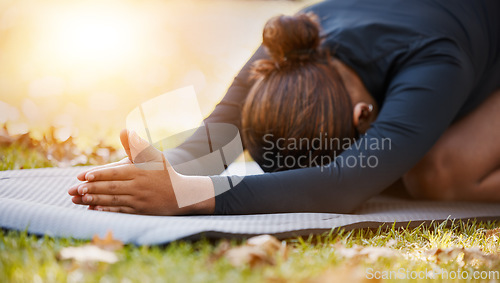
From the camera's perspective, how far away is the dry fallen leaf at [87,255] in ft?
2.81

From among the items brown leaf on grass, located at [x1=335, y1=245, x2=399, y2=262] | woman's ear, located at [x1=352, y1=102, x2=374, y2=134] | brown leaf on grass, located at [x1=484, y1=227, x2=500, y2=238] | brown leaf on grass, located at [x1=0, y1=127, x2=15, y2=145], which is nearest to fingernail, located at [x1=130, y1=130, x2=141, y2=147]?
brown leaf on grass, located at [x1=335, y1=245, x2=399, y2=262]

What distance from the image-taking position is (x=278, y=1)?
507cm

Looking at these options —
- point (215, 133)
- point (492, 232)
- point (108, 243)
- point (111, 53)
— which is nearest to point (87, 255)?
point (108, 243)

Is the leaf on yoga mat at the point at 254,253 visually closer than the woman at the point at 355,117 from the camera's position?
Yes

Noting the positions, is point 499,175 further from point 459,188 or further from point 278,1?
point 278,1

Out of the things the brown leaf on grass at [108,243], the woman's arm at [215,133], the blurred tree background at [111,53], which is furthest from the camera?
the blurred tree background at [111,53]

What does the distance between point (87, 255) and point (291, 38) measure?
1.05m

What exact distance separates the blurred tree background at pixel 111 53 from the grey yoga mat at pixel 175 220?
2267mm

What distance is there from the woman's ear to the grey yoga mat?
276 mm

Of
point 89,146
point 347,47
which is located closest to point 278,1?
point 89,146

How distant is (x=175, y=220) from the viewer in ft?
3.74

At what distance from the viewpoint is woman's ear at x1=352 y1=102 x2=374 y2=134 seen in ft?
5.07

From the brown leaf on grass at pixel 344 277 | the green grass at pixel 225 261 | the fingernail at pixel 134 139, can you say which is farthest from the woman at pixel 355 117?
the brown leaf on grass at pixel 344 277

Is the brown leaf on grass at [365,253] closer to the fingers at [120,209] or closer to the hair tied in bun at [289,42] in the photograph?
the fingers at [120,209]
